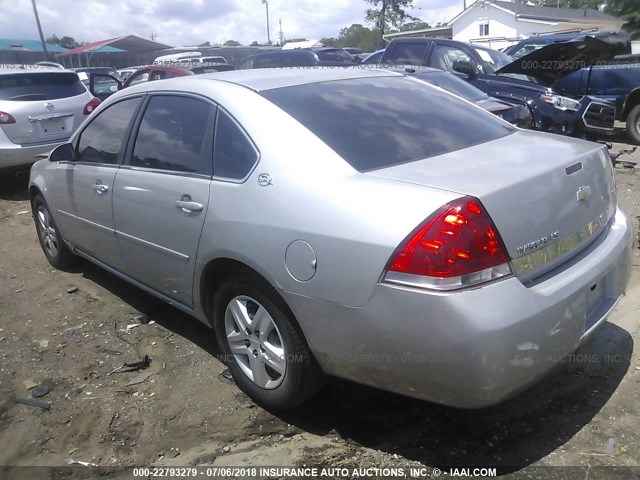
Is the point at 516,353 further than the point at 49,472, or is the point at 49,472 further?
the point at 49,472

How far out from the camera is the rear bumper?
2.06 m

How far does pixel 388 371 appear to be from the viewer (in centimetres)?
229

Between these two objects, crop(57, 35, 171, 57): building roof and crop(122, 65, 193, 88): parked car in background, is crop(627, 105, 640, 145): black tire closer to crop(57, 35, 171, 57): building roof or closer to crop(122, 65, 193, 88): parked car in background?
crop(122, 65, 193, 88): parked car in background

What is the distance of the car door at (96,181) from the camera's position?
3707 millimetres

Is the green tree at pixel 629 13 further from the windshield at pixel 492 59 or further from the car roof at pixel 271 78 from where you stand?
the car roof at pixel 271 78

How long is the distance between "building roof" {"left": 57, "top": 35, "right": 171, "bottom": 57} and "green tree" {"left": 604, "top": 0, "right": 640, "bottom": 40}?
37.8 m

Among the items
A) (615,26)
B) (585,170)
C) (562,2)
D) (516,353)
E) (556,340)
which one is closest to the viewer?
(516,353)

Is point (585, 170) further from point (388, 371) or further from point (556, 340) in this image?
point (388, 371)

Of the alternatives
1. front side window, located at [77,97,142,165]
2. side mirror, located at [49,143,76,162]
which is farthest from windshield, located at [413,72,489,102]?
side mirror, located at [49,143,76,162]

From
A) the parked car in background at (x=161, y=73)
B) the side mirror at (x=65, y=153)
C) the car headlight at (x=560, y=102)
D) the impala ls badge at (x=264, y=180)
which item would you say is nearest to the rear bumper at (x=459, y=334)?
the impala ls badge at (x=264, y=180)

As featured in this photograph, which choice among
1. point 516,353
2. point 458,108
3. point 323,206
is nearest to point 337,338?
point 323,206

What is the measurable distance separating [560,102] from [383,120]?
249 inches

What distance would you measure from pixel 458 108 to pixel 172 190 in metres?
1.72

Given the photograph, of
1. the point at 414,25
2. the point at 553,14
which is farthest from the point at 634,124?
the point at 414,25
